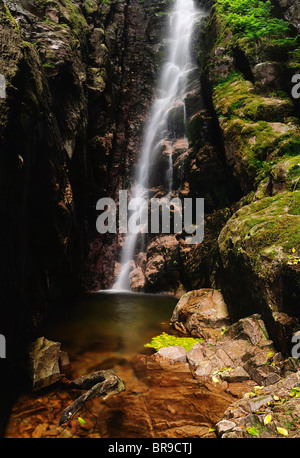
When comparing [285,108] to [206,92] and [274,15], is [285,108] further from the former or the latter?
[274,15]

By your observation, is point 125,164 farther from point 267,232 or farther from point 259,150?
point 267,232

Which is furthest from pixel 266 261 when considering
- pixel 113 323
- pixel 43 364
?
pixel 113 323

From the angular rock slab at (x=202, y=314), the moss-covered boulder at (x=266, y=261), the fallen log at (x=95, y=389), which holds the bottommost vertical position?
the fallen log at (x=95, y=389)

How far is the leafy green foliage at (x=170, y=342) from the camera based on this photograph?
576 cm

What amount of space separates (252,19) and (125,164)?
937 cm

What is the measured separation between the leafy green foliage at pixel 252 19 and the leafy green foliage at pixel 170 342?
1214 centimetres

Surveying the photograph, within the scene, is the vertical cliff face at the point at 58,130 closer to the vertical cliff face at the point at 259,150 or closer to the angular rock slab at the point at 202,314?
the angular rock slab at the point at 202,314

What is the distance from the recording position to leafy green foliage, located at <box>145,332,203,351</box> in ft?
18.9

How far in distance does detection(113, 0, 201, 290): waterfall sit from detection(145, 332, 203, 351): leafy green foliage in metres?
6.18

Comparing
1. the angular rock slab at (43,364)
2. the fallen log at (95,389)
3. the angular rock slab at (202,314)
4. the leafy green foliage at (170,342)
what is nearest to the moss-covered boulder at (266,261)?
the angular rock slab at (202,314)

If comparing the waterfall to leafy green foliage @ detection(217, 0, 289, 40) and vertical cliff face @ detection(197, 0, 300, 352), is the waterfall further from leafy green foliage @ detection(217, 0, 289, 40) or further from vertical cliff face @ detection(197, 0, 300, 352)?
leafy green foliage @ detection(217, 0, 289, 40)

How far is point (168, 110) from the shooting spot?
15547mm

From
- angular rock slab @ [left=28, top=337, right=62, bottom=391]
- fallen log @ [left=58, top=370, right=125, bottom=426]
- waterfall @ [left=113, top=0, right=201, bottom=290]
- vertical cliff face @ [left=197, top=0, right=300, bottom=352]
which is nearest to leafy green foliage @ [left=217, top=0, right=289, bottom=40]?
vertical cliff face @ [left=197, top=0, right=300, bottom=352]

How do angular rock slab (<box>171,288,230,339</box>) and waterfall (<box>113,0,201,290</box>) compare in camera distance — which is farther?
waterfall (<box>113,0,201,290</box>)
